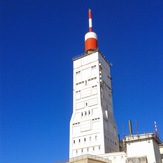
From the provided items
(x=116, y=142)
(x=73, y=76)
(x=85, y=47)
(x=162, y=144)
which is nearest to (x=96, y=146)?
(x=116, y=142)

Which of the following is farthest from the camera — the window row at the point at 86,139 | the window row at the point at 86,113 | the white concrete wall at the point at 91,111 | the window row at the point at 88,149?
the window row at the point at 86,113

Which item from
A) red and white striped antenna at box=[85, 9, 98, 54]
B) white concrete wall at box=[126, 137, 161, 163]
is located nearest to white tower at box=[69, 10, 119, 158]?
red and white striped antenna at box=[85, 9, 98, 54]

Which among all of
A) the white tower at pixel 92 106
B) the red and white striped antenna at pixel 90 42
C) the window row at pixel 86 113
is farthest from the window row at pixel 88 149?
the red and white striped antenna at pixel 90 42

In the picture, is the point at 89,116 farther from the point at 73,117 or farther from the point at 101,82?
the point at 101,82

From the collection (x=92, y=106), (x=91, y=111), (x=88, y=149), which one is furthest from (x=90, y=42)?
(x=88, y=149)

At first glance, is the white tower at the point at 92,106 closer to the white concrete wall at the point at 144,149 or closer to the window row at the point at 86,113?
the window row at the point at 86,113

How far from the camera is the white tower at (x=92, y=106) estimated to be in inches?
2207

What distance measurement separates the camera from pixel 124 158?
150 ft

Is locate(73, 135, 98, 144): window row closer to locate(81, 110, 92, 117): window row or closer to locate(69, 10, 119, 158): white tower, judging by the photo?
locate(69, 10, 119, 158): white tower

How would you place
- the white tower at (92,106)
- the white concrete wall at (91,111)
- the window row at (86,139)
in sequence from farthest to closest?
the white tower at (92,106), the white concrete wall at (91,111), the window row at (86,139)

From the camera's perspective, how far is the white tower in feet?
184

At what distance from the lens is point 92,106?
60.3 metres

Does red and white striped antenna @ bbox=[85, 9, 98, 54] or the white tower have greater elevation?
red and white striped antenna @ bbox=[85, 9, 98, 54]

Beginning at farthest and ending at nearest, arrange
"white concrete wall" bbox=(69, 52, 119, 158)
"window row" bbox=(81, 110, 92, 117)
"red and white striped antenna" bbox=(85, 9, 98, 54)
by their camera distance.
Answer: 1. "red and white striped antenna" bbox=(85, 9, 98, 54)
2. "window row" bbox=(81, 110, 92, 117)
3. "white concrete wall" bbox=(69, 52, 119, 158)
